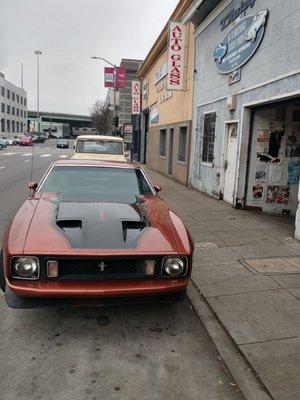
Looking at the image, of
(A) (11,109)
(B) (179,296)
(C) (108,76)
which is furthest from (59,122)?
(B) (179,296)

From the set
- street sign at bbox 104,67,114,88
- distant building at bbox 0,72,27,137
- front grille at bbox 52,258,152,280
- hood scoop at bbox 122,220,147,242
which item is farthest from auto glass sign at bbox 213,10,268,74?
distant building at bbox 0,72,27,137

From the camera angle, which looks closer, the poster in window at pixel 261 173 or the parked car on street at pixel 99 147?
the poster in window at pixel 261 173

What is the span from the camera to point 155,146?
74.3 ft

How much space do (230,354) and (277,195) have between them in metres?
6.83

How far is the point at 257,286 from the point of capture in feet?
15.4

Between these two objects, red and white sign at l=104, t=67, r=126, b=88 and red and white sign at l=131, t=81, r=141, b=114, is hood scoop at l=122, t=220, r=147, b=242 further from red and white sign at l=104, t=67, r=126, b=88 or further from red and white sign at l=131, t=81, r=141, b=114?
red and white sign at l=104, t=67, r=126, b=88

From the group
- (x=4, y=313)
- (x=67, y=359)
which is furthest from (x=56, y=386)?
(x=4, y=313)

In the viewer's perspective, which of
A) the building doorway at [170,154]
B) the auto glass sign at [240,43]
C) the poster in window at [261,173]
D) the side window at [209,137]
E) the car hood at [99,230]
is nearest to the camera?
the car hood at [99,230]

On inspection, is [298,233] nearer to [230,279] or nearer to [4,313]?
[230,279]

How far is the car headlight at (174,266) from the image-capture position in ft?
11.3

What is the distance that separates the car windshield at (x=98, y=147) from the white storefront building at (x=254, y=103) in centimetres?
306

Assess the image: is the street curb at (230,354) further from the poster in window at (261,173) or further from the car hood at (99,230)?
the poster in window at (261,173)

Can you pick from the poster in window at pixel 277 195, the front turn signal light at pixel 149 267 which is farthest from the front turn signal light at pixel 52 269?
the poster in window at pixel 277 195

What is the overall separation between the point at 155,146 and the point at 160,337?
19548mm
